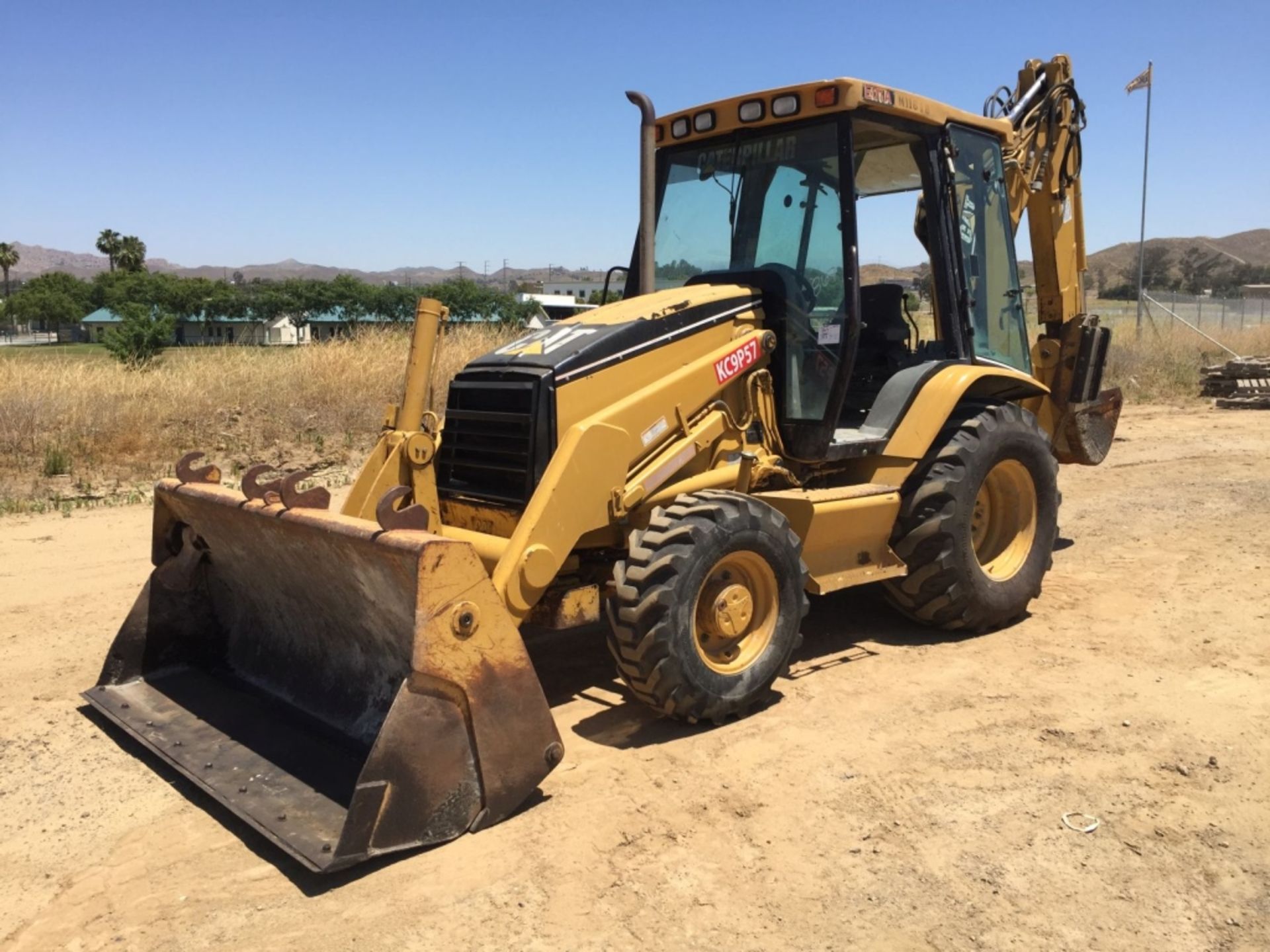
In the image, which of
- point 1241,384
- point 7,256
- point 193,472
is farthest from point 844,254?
point 7,256

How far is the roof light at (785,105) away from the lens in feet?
17.1

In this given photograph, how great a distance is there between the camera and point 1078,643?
5.57 m

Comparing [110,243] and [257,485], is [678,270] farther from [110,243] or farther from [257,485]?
[110,243]

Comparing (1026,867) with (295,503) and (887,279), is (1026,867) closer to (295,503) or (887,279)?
(295,503)

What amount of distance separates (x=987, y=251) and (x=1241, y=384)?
13628 millimetres

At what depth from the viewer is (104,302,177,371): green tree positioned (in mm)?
18312

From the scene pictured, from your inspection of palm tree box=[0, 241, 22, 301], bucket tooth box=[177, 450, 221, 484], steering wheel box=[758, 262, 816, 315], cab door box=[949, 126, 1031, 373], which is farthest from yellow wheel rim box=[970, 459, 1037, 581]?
palm tree box=[0, 241, 22, 301]

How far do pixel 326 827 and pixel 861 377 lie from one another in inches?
168

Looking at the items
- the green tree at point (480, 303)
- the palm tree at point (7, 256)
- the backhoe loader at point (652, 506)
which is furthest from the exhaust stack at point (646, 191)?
the palm tree at point (7, 256)

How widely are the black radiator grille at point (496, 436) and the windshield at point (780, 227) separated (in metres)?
1.52

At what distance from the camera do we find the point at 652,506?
184 inches

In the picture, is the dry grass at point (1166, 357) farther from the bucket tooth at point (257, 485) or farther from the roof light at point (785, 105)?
the bucket tooth at point (257, 485)

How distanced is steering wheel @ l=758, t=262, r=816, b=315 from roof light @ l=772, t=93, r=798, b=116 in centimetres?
79

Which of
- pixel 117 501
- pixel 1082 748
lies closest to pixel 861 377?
pixel 1082 748
